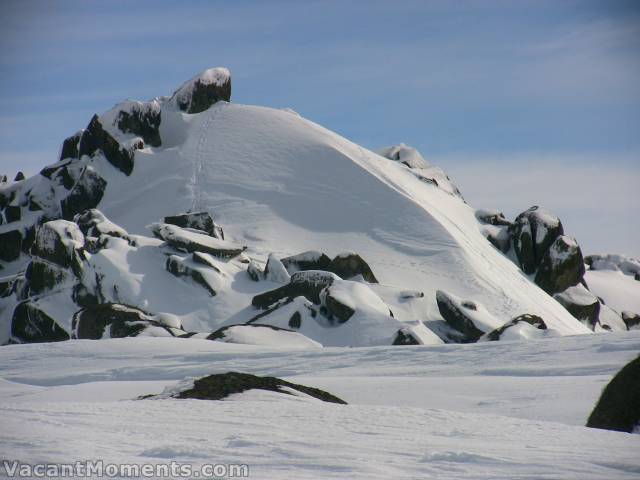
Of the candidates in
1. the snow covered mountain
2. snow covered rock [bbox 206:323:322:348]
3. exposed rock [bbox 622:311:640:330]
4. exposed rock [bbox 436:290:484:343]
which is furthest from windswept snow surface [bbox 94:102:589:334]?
exposed rock [bbox 622:311:640:330]

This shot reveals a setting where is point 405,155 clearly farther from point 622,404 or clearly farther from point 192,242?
point 622,404

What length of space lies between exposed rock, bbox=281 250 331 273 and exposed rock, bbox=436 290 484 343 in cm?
Answer: 604

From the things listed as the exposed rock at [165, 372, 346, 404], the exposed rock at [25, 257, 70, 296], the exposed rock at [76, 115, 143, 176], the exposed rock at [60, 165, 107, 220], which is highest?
the exposed rock at [76, 115, 143, 176]

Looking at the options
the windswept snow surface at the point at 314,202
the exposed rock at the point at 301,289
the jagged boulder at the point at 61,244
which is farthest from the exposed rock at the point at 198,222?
the exposed rock at the point at 301,289

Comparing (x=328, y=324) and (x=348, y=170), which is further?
(x=348, y=170)

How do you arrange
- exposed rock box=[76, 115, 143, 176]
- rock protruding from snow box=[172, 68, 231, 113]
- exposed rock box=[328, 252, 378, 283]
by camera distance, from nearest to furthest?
exposed rock box=[328, 252, 378, 283] → exposed rock box=[76, 115, 143, 176] → rock protruding from snow box=[172, 68, 231, 113]

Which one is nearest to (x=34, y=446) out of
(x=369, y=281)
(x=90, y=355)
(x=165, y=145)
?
(x=90, y=355)

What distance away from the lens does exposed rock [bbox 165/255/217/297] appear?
130ft

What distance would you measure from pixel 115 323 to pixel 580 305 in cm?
Result: 3236

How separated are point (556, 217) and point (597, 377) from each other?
4168cm

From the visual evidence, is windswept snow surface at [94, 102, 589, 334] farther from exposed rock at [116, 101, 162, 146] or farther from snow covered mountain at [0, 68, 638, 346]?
exposed rock at [116, 101, 162, 146]

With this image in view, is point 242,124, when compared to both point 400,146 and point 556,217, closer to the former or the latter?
point 400,146

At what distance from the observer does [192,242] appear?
41625mm

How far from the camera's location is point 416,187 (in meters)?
58.8
